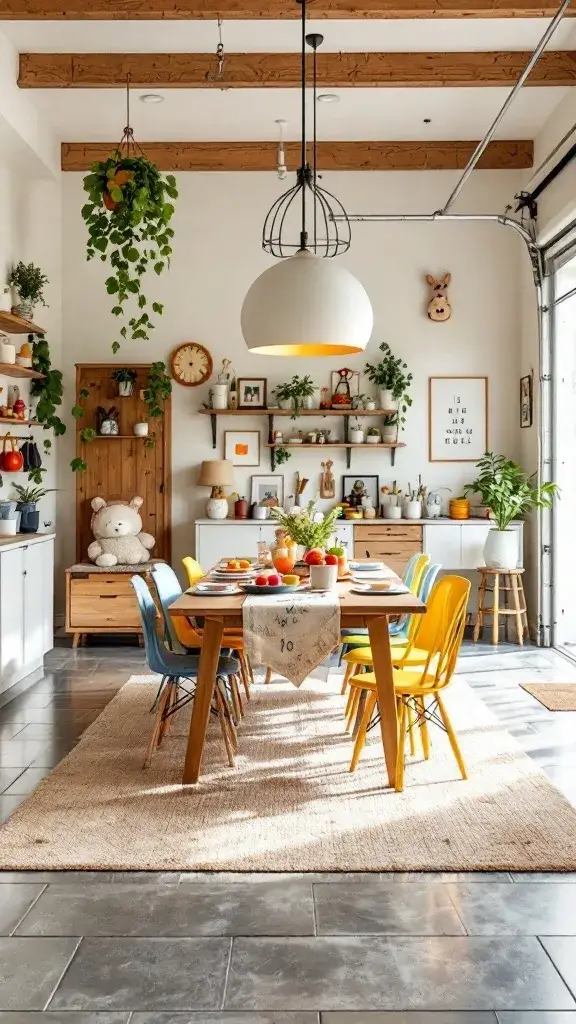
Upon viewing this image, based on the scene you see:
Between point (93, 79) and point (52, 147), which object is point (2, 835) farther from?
point (52, 147)

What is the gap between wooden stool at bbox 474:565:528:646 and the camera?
24.5ft

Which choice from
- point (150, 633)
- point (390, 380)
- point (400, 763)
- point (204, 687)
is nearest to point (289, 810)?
point (400, 763)

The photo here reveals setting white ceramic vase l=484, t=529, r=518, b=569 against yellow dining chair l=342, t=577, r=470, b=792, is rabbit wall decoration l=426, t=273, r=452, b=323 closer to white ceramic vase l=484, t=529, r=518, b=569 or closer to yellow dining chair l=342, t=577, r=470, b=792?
white ceramic vase l=484, t=529, r=518, b=569

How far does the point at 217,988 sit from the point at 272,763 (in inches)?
76.3

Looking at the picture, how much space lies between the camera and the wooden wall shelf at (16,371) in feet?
21.5

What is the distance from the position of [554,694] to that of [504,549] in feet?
6.00

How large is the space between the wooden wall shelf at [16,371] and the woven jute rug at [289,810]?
108 inches

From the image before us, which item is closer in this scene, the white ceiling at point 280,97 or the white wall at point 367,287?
the white ceiling at point 280,97

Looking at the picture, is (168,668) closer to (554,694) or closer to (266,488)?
(554,694)

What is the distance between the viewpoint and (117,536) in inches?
310

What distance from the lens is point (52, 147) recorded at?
25.7 ft

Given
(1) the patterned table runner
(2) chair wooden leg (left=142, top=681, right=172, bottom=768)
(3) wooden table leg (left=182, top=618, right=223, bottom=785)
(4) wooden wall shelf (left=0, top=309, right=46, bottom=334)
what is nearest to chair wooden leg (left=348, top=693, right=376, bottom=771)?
(1) the patterned table runner

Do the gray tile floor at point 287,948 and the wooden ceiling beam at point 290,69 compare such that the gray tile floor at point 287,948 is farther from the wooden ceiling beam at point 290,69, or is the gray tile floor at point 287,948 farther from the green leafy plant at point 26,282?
the wooden ceiling beam at point 290,69

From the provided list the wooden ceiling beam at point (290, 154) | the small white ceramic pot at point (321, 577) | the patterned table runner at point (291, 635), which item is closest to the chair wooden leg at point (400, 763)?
the patterned table runner at point (291, 635)
